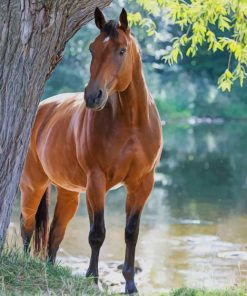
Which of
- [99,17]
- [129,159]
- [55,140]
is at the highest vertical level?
[99,17]

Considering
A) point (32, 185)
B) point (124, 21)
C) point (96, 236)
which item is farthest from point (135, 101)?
point (32, 185)

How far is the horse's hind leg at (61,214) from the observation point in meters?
8.03

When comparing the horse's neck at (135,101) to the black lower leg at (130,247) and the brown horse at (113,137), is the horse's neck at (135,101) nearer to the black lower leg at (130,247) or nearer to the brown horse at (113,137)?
the brown horse at (113,137)

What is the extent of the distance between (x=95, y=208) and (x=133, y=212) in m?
0.37

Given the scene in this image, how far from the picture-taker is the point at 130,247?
6.85 meters

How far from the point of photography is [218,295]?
6094 millimetres

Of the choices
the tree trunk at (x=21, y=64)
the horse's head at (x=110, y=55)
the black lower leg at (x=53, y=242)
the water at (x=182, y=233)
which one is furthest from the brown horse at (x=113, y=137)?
the water at (x=182, y=233)

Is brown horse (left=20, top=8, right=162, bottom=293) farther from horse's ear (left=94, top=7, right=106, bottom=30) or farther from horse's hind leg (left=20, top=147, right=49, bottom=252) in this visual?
horse's hind leg (left=20, top=147, right=49, bottom=252)

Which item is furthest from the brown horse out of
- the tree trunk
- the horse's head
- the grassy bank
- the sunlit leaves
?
the sunlit leaves

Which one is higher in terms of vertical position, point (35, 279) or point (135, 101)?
point (135, 101)

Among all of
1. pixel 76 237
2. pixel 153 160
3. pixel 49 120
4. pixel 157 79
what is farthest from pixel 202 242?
pixel 157 79

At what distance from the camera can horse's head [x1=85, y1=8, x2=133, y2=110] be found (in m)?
6.20

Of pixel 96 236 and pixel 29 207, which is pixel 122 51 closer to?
pixel 96 236

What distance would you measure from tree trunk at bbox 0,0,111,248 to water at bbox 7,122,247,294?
2549mm
